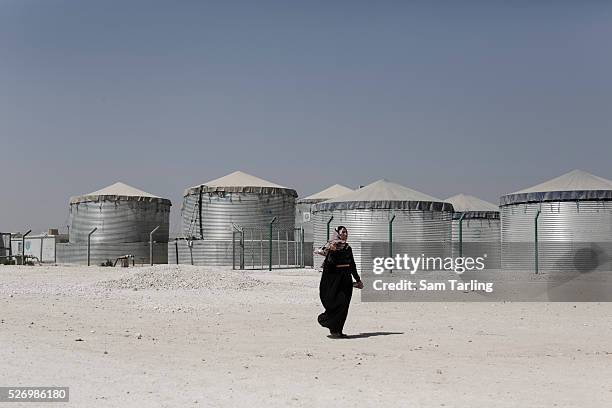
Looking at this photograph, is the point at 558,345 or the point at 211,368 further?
the point at 558,345

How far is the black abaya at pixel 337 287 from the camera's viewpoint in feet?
38.7

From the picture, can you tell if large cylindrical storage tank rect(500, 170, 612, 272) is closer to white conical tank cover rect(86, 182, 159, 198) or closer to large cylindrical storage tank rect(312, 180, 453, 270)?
large cylindrical storage tank rect(312, 180, 453, 270)

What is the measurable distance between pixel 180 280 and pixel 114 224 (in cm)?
2590

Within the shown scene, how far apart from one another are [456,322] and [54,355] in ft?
24.7

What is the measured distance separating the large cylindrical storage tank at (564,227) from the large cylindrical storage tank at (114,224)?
2109 centimetres

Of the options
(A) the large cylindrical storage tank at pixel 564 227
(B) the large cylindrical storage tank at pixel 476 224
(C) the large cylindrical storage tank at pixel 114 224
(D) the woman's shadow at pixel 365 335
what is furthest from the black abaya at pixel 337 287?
(C) the large cylindrical storage tank at pixel 114 224

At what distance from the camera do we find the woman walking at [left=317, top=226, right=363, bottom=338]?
11797 mm

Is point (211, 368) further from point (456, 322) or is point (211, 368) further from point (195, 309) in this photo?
point (195, 309)

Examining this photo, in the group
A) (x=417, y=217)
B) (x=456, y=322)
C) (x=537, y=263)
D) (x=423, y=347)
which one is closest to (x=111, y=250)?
(x=417, y=217)

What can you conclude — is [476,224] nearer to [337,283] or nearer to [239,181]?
[239,181]

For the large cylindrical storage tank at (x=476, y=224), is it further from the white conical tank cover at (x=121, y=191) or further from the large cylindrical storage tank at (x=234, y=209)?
the white conical tank cover at (x=121, y=191)

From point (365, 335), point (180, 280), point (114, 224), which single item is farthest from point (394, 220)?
point (365, 335)

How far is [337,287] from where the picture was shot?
11844 mm

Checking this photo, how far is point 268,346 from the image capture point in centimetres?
1093
